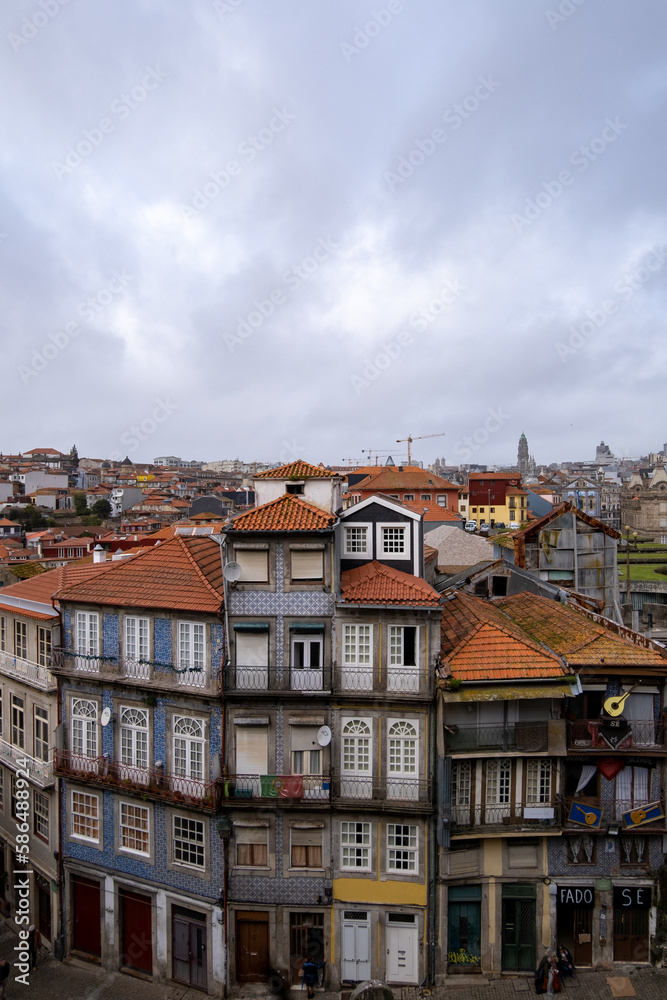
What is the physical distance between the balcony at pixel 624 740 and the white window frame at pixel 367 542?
8.79 metres

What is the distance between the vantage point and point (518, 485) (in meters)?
116

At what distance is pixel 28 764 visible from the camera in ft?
81.5

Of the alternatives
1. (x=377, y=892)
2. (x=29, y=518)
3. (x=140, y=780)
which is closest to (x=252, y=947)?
(x=377, y=892)

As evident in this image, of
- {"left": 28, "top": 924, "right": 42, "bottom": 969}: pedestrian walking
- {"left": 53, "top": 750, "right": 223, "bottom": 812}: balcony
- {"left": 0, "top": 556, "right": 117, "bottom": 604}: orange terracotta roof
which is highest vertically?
{"left": 0, "top": 556, "right": 117, "bottom": 604}: orange terracotta roof

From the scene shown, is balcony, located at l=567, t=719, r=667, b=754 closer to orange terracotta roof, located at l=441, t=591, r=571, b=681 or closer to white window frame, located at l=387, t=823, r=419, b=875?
orange terracotta roof, located at l=441, t=591, r=571, b=681

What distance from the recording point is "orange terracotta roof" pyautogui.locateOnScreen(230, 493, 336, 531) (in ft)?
68.5

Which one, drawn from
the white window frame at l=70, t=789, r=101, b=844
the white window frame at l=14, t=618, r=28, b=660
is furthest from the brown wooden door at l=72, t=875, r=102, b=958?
the white window frame at l=14, t=618, r=28, b=660

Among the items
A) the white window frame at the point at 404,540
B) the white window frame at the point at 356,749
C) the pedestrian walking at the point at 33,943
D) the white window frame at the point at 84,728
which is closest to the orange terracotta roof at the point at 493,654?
the white window frame at the point at 404,540

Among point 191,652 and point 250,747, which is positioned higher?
point 191,652

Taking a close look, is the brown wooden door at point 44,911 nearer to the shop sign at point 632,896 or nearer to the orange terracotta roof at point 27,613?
the orange terracotta roof at point 27,613

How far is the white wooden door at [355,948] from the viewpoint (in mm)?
20781

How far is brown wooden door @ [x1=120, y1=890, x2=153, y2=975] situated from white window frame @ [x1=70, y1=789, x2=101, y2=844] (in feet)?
7.41

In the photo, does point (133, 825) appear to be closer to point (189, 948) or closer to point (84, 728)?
point (84, 728)

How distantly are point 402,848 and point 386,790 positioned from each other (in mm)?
1990
